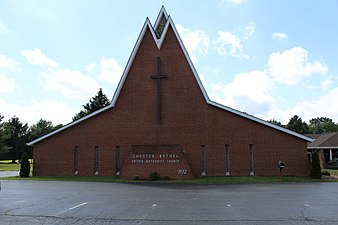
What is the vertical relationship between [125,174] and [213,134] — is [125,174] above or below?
below

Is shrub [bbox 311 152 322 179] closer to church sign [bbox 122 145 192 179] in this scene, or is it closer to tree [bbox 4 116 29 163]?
church sign [bbox 122 145 192 179]

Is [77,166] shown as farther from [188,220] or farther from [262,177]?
[188,220]

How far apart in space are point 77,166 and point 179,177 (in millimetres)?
9991

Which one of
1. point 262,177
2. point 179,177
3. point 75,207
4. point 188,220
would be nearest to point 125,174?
point 179,177

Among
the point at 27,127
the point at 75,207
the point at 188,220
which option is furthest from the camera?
the point at 27,127

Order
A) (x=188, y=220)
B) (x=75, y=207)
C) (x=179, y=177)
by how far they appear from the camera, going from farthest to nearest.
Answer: (x=179, y=177) < (x=75, y=207) < (x=188, y=220)

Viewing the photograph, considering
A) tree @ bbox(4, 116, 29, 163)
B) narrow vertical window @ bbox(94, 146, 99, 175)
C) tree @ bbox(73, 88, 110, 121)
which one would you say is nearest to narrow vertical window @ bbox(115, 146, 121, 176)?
narrow vertical window @ bbox(94, 146, 99, 175)

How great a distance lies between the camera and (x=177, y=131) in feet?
102

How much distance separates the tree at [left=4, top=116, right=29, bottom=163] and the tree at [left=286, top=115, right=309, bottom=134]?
65498mm

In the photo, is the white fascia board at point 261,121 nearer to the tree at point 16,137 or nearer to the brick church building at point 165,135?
the brick church building at point 165,135

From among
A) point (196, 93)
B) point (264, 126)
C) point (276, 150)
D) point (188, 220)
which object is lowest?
point (188, 220)

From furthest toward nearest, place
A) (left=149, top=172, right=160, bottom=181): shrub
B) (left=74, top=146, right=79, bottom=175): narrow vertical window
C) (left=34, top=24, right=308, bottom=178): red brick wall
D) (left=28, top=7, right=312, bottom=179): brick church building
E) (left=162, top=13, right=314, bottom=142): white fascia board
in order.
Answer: (left=74, top=146, right=79, bottom=175): narrow vertical window, (left=34, top=24, right=308, bottom=178): red brick wall, (left=28, top=7, right=312, bottom=179): brick church building, (left=162, top=13, right=314, bottom=142): white fascia board, (left=149, top=172, right=160, bottom=181): shrub

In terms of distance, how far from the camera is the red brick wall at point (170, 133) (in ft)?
97.2

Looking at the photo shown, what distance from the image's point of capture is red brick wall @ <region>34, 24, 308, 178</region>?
97.2ft
